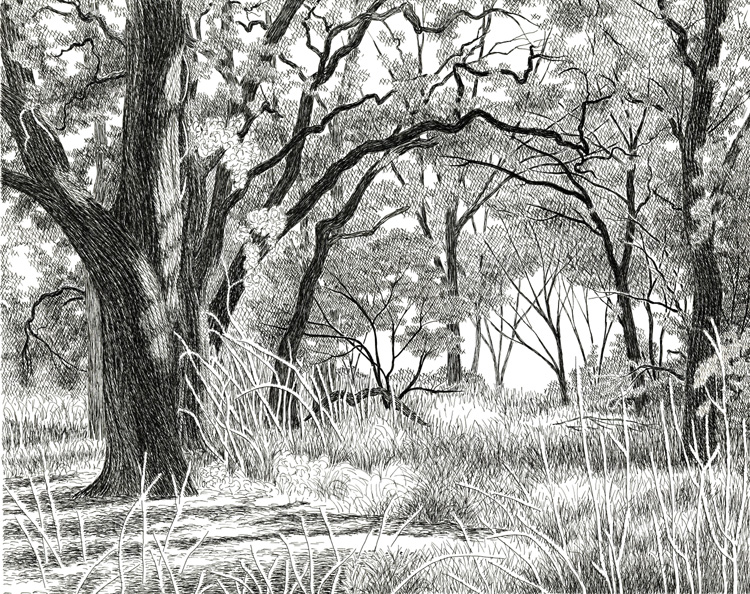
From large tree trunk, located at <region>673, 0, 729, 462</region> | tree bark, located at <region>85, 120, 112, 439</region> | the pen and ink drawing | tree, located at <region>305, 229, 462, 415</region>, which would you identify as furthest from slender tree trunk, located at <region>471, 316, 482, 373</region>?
large tree trunk, located at <region>673, 0, 729, 462</region>

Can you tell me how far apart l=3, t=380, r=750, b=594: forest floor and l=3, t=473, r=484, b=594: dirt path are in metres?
0.01

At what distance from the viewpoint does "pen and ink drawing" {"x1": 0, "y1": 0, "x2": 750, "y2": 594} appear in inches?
151

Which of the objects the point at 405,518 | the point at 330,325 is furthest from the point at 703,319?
the point at 330,325

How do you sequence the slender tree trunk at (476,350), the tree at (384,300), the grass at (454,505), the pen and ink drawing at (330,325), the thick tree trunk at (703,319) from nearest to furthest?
the grass at (454,505) < the pen and ink drawing at (330,325) < the thick tree trunk at (703,319) < the tree at (384,300) < the slender tree trunk at (476,350)

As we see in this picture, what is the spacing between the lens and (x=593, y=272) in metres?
11.1

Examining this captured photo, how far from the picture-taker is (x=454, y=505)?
15.7 feet

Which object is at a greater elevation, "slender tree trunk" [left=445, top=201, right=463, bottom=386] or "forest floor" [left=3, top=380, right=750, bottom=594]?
"slender tree trunk" [left=445, top=201, right=463, bottom=386]

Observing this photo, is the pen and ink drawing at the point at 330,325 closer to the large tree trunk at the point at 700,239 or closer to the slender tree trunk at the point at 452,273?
the large tree trunk at the point at 700,239

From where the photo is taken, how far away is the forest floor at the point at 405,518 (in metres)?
3.36

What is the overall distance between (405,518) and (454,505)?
29cm

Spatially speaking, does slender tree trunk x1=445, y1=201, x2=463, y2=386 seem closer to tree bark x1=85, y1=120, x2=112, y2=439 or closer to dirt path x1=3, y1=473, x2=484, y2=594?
tree bark x1=85, y1=120, x2=112, y2=439

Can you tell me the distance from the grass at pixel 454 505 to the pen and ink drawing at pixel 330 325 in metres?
0.03

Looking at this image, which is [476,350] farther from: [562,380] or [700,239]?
[700,239]

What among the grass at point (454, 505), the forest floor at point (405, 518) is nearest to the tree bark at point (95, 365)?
the grass at point (454, 505)
